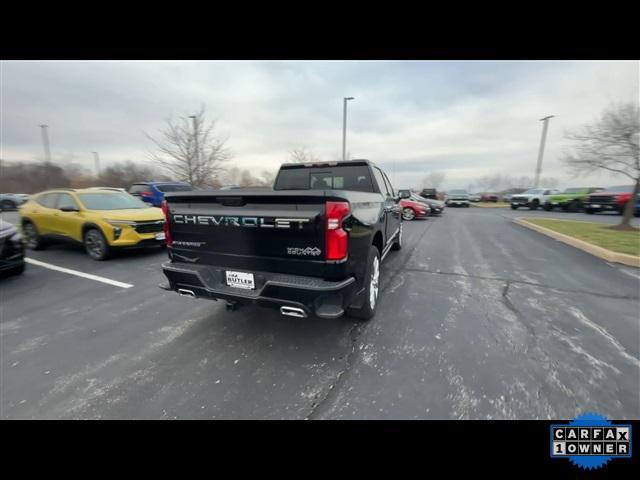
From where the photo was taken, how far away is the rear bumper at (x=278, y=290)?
2.31m

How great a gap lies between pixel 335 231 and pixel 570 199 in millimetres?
26806

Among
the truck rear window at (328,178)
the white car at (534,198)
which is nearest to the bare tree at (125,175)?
the truck rear window at (328,178)

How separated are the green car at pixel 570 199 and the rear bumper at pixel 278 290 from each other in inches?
Result: 1042

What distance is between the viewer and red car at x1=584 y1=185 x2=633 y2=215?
54.0 ft

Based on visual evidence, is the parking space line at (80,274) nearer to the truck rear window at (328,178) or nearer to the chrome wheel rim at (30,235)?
the chrome wheel rim at (30,235)

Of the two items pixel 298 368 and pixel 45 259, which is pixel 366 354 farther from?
pixel 45 259

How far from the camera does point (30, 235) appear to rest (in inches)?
277

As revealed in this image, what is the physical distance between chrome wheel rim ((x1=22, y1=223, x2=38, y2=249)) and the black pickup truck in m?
7.14

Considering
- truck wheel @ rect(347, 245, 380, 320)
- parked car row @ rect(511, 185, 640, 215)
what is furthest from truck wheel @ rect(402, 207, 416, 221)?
truck wheel @ rect(347, 245, 380, 320)

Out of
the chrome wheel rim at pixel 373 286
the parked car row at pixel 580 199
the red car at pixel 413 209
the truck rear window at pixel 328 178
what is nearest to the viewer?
the chrome wheel rim at pixel 373 286

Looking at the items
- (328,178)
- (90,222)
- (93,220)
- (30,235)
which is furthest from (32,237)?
(328,178)

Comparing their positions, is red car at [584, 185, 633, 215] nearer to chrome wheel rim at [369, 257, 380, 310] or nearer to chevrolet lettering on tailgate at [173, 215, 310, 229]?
chrome wheel rim at [369, 257, 380, 310]

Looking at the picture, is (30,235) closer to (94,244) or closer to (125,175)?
(94,244)
